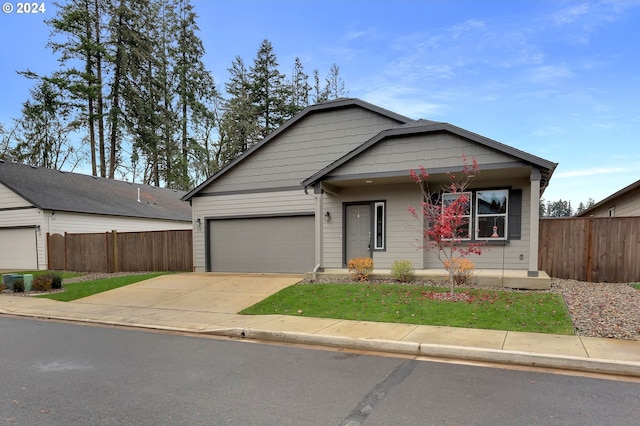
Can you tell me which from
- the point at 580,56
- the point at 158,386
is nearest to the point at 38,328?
the point at 158,386

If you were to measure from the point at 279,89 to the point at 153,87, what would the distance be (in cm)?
1053

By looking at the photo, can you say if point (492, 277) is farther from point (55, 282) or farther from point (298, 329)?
point (55, 282)

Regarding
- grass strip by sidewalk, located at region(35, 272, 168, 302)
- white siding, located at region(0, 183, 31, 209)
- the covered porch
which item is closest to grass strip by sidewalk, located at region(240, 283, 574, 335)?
the covered porch

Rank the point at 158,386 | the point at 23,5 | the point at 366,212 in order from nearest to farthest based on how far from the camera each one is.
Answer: the point at 158,386 → the point at 366,212 → the point at 23,5

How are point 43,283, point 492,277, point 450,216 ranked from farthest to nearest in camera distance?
point 43,283, point 492,277, point 450,216

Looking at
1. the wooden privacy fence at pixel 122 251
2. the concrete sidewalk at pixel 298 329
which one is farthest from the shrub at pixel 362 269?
the wooden privacy fence at pixel 122 251

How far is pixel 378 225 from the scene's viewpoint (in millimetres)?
12484

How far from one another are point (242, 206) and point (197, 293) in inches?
185

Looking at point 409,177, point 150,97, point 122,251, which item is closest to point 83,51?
point 150,97

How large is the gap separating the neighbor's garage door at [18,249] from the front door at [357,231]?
16.5 metres

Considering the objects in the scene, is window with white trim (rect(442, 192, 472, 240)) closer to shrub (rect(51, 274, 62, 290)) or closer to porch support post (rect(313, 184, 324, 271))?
porch support post (rect(313, 184, 324, 271))

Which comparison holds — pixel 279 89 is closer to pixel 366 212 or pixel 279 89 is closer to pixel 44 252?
pixel 44 252

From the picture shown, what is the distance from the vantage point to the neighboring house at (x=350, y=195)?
1046cm

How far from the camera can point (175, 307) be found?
9516 mm
